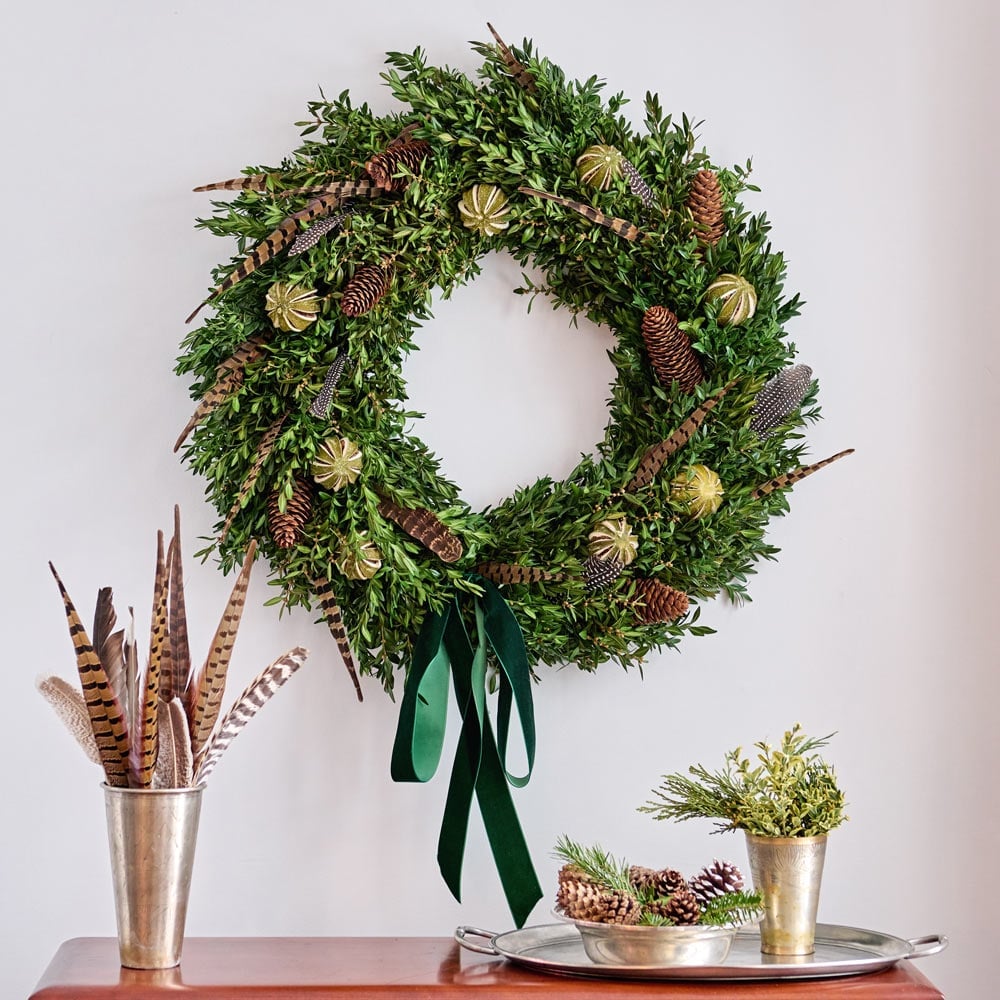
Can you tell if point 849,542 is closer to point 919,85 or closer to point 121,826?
point 919,85

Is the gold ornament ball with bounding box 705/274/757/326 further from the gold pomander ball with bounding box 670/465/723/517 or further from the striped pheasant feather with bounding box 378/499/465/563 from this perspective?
the striped pheasant feather with bounding box 378/499/465/563

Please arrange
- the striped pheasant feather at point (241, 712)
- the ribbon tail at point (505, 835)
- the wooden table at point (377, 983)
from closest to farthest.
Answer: the wooden table at point (377, 983), the striped pheasant feather at point (241, 712), the ribbon tail at point (505, 835)

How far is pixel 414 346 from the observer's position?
132cm

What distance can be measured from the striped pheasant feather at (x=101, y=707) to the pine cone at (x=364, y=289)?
16.1 inches

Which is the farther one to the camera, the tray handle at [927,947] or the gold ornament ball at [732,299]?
the gold ornament ball at [732,299]

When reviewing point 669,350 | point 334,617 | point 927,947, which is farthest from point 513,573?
point 927,947

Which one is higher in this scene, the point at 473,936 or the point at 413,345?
the point at 413,345

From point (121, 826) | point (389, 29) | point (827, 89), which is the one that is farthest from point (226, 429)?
point (827, 89)

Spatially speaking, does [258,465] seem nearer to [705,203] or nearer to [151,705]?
[151,705]

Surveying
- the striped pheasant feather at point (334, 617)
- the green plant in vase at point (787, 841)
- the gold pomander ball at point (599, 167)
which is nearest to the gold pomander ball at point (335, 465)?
the striped pheasant feather at point (334, 617)

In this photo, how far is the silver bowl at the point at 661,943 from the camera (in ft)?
3.39

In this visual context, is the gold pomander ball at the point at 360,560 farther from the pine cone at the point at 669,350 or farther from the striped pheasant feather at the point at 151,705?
Result: the pine cone at the point at 669,350

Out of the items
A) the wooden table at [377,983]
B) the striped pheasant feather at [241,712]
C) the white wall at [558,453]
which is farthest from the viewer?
the white wall at [558,453]

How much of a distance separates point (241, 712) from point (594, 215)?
0.64m
